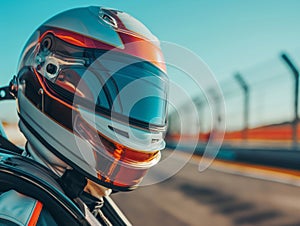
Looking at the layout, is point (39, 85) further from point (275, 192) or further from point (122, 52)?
point (275, 192)

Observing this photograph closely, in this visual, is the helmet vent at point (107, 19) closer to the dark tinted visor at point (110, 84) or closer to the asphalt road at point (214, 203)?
the dark tinted visor at point (110, 84)

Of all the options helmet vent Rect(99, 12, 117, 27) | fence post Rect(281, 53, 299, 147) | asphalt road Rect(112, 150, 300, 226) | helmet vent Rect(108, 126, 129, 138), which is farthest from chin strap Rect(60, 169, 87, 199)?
fence post Rect(281, 53, 299, 147)

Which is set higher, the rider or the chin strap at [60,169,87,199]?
the rider

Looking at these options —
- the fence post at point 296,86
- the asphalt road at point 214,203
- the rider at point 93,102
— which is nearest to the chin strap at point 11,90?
the rider at point 93,102

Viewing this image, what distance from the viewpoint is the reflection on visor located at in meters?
1.66

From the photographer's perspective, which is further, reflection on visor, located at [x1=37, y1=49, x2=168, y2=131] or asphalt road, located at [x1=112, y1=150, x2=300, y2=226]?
asphalt road, located at [x1=112, y1=150, x2=300, y2=226]

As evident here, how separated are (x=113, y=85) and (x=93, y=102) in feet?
0.29

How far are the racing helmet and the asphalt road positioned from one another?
350 centimetres

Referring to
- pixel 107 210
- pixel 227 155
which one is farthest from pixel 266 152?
pixel 107 210

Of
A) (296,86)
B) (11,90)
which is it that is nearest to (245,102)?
(296,86)

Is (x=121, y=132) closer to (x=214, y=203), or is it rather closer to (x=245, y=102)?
(x=214, y=203)

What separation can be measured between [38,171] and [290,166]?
11.5m

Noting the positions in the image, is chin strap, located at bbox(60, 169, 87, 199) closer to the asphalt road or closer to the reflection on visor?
the reflection on visor

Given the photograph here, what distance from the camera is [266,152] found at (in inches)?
550
